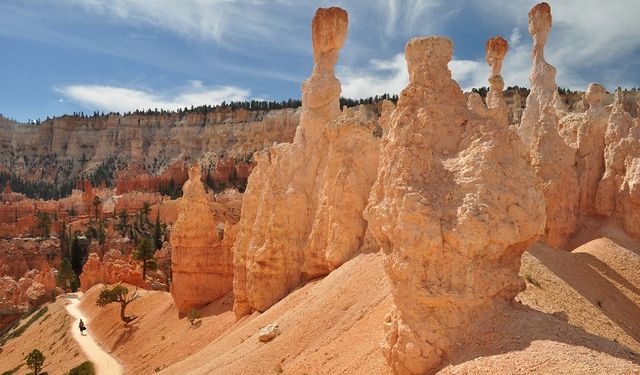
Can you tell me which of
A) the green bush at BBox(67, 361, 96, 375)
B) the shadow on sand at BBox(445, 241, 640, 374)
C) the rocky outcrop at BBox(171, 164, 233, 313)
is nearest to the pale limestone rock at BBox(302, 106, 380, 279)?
the shadow on sand at BBox(445, 241, 640, 374)

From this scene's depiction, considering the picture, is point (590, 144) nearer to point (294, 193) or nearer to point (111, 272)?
point (294, 193)

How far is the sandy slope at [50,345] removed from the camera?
3152 cm

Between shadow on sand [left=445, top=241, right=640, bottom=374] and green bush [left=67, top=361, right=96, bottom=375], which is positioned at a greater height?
shadow on sand [left=445, top=241, right=640, bottom=374]

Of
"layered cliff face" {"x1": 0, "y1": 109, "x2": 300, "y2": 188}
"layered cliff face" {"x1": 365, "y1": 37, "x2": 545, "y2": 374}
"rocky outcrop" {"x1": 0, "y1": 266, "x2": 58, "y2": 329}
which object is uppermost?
"layered cliff face" {"x1": 0, "y1": 109, "x2": 300, "y2": 188}

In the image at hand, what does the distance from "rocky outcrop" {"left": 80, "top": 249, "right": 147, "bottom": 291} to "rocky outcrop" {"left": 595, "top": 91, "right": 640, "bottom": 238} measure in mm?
30772

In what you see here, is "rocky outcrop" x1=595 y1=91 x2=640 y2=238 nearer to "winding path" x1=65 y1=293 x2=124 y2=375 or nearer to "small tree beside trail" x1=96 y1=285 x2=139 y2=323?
"winding path" x1=65 y1=293 x2=124 y2=375

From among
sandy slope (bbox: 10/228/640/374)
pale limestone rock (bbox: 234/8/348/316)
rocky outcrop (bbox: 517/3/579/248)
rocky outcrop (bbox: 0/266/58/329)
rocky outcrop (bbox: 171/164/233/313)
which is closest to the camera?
sandy slope (bbox: 10/228/640/374)

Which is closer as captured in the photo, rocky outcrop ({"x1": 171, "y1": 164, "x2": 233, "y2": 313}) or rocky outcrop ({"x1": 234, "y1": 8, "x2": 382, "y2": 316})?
rocky outcrop ({"x1": 234, "y1": 8, "x2": 382, "y2": 316})

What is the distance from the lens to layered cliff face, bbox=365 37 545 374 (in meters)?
8.92

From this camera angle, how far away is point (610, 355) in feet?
26.3

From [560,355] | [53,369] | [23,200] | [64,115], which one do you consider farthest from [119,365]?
[64,115]

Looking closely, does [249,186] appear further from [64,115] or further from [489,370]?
[64,115]

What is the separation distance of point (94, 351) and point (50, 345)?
659cm

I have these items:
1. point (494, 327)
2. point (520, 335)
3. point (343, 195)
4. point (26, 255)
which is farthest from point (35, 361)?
point (26, 255)
